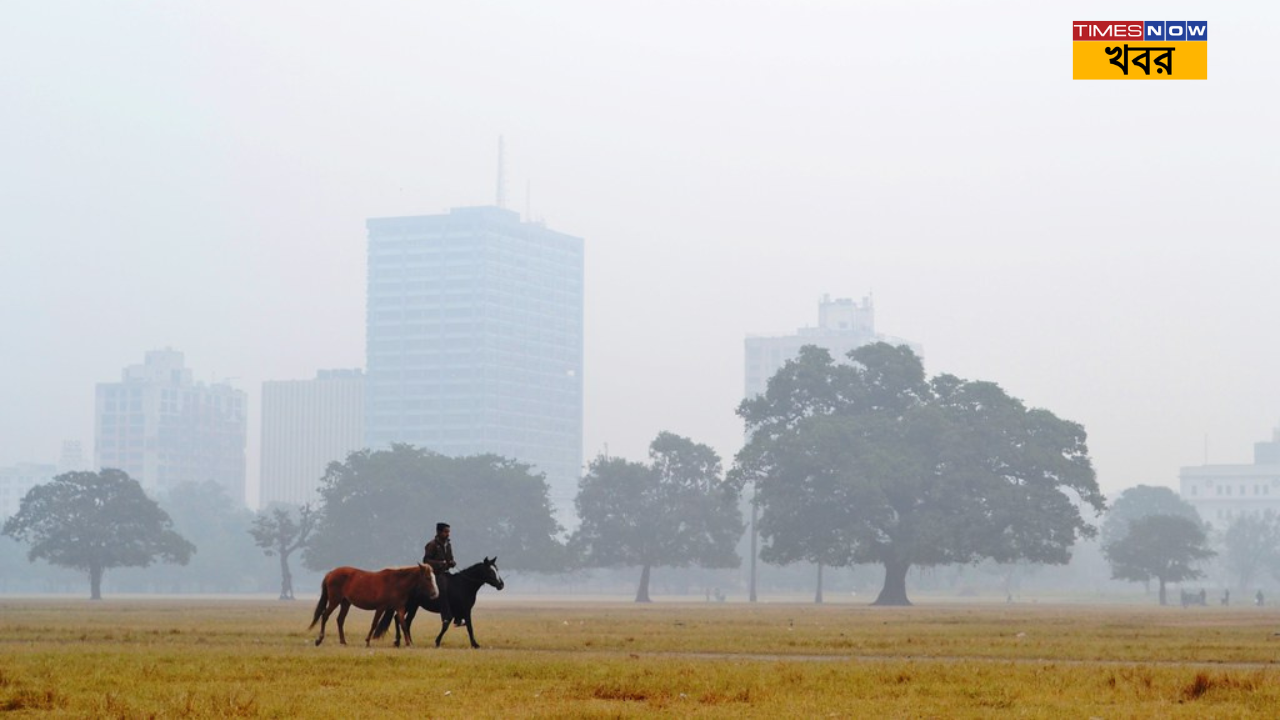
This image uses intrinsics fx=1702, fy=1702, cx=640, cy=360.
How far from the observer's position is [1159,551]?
140 metres

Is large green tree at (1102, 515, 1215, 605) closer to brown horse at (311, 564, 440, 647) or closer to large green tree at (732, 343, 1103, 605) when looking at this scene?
large green tree at (732, 343, 1103, 605)

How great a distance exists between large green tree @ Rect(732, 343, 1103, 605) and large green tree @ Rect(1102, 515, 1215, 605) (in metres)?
32.2

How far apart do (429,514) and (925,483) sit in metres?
50.1

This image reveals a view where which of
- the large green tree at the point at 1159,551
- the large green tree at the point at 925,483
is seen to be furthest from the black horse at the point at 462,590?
the large green tree at the point at 1159,551

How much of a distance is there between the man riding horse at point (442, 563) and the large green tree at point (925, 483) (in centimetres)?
7002

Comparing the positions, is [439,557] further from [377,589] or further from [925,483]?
[925,483]

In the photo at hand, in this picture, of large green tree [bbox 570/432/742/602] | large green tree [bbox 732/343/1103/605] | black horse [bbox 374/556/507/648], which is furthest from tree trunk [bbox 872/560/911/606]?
black horse [bbox 374/556/507/648]

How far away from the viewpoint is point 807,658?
32.2 m

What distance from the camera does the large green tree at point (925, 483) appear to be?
103 meters

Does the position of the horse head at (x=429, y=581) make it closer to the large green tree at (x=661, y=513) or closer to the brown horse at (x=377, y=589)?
the brown horse at (x=377, y=589)

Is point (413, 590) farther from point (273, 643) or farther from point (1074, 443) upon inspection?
point (1074, 443)

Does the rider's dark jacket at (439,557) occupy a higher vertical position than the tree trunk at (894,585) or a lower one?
higher

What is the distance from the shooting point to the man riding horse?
1341 inches

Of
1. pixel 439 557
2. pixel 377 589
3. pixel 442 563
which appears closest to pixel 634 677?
pixel 442 563
